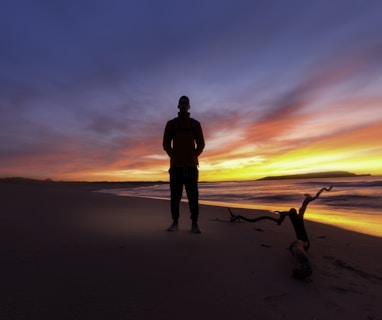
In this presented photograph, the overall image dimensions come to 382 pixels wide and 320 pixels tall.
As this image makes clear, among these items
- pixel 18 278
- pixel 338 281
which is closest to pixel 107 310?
pixel 18 278

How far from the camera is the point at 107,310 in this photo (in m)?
1.72

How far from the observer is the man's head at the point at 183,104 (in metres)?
4.62

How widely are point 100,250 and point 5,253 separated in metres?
0.87

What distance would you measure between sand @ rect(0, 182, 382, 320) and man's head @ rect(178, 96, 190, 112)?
2053 mm

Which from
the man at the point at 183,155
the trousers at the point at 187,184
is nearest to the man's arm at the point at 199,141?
the man at the point at 183,155

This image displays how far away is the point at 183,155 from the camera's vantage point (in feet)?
15.1

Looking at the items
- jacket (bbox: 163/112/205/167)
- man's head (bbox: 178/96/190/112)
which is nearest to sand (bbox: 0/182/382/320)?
jacket (bbox: 163/112/205/167)

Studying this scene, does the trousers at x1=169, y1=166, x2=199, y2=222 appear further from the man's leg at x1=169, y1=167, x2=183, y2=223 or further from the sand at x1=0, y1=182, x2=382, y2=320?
the sand at x1=0, y1=182, x2=382, y2=320

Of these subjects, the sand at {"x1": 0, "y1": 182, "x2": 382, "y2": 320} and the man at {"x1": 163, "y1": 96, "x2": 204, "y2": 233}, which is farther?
the man at {"x1": 163, "y1": 96, "x2": 204, "y2": 233}

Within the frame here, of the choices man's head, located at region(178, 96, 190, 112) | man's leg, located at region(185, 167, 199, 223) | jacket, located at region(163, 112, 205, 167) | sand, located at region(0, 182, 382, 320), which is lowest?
sand, located at region(0, 182, 382, 320)

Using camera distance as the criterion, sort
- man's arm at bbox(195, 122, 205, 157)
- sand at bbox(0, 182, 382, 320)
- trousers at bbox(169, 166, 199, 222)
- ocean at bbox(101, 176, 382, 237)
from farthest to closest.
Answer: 1. ocean at bbox(101, 176, 382, 237)
2. man's arm at bbox(195, 122, 205, 157)
3. trousers at bbox(169, 166, 199, 222)
4. sand at bbox(0, 182, 382, 320)

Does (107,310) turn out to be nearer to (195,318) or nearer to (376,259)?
(195,318)

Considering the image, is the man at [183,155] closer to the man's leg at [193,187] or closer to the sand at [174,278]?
the man's leg at [193,187]

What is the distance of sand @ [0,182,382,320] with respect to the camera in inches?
70.1
